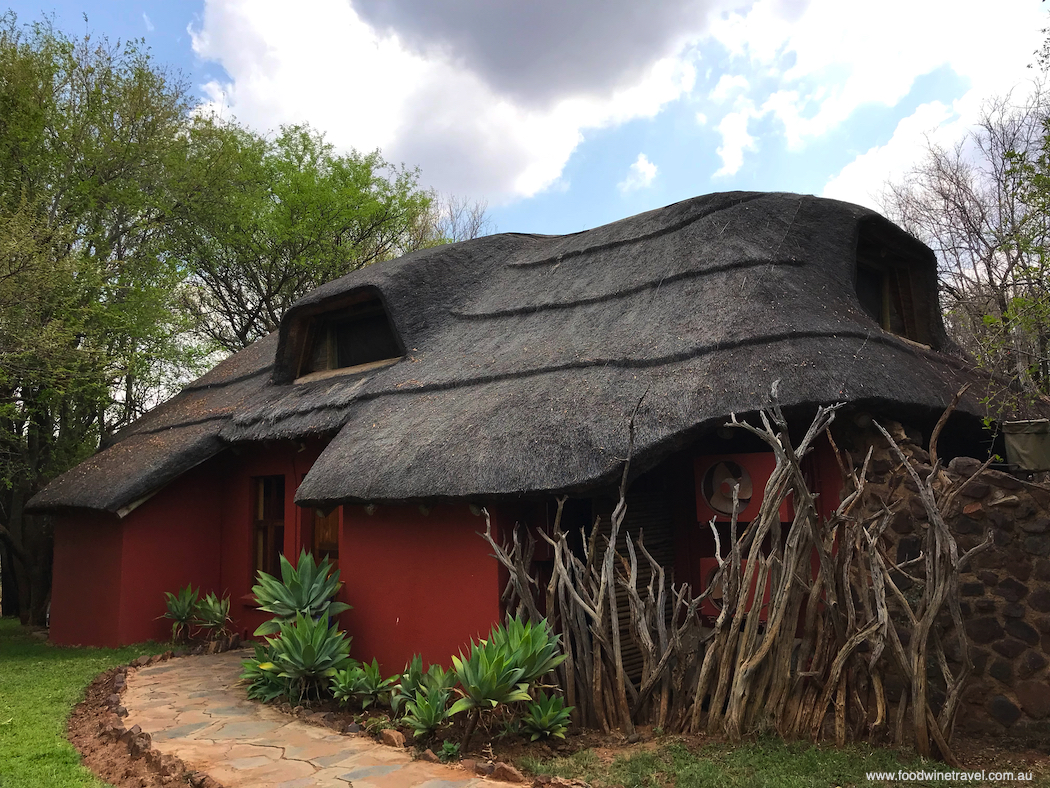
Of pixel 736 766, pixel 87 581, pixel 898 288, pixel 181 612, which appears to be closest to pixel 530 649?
pixel 736 766

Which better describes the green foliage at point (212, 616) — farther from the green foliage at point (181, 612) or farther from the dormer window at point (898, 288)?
the dormer window at point (898, 288)

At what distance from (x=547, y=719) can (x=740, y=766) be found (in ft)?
3.96

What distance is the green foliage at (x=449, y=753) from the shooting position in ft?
14.8

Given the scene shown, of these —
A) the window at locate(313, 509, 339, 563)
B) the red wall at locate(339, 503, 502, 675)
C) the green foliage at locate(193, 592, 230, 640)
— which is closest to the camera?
the red wall at locate(339, 503, 502, 675)

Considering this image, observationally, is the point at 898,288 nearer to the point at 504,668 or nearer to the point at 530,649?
the point at 530,649

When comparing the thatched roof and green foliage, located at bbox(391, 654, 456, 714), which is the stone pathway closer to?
green foliage, located at bbox(391, 654, 456, 714)

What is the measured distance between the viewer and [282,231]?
1814 centimetres

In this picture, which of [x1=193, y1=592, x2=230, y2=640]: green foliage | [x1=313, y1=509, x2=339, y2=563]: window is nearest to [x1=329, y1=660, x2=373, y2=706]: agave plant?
[x1=313, y1=509, x2=339, y2=563]: window

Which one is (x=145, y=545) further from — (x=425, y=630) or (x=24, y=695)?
(x=425, y=630)

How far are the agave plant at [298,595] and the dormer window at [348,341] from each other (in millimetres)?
3378

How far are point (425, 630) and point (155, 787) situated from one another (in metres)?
2.30

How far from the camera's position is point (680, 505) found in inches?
265

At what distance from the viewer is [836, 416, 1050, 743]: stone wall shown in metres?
4.30

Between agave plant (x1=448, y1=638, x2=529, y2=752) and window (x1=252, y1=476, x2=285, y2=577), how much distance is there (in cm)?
536
